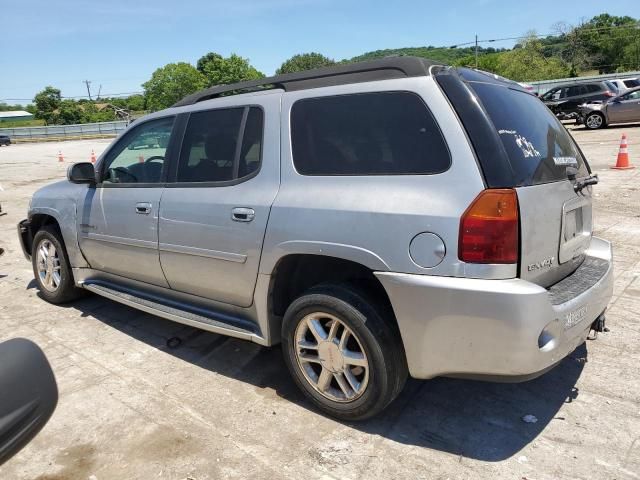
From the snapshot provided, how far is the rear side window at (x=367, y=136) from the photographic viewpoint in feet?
8.31

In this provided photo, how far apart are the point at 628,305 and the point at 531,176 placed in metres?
2.46

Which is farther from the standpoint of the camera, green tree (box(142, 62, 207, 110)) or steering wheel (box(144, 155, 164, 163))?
green tree (box(142, 62, 207, 110))

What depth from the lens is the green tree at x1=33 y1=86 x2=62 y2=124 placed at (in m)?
88.8

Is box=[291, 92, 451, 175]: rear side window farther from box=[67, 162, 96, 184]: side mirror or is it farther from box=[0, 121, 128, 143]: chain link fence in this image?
box=[0, 121, 128, 143]: chain link fence

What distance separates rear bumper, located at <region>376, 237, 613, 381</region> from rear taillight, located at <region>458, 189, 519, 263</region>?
0.12m

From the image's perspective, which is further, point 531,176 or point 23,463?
point 23,463

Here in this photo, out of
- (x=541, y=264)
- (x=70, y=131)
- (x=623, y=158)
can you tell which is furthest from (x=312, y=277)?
(x=70, y=131)

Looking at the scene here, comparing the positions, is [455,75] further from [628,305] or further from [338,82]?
[628,305]

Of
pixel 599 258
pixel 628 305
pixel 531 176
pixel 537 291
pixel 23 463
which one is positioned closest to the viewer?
pixel 537 291

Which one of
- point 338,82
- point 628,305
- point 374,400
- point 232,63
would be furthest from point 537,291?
point 232,63

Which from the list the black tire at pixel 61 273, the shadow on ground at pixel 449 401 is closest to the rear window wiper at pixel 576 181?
the shadow on ground at pixel 449 401

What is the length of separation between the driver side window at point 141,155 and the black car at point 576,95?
20.1 meters

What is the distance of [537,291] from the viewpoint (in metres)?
2.34

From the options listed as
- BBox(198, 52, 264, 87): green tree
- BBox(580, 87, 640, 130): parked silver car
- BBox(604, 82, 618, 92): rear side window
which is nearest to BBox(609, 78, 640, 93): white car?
BBox(604, 82, 618, 92): rear side window
